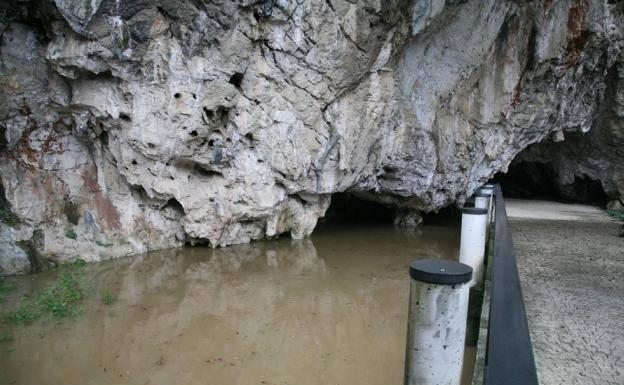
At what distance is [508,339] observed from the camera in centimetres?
194

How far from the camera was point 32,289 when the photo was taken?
21.8 ft

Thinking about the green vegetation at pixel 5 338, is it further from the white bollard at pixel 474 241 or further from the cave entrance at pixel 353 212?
the cave entrance at pixel 353 212

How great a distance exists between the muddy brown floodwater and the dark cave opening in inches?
480

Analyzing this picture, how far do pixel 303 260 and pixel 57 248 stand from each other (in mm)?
4371

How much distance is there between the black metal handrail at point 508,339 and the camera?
5.48 feet

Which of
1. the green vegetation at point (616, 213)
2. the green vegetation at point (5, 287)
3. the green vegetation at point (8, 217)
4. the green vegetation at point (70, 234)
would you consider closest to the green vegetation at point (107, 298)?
the green vegetation at point (5, 287)

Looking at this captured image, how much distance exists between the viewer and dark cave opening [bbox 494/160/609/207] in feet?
57.9

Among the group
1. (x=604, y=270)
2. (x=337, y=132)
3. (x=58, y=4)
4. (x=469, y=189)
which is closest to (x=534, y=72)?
(x=469, y=189)

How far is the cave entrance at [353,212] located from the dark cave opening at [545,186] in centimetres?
800

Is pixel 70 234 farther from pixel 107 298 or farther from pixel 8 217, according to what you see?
pixel 107 298

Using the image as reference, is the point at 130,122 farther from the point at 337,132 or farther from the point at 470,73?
the point at 470,73

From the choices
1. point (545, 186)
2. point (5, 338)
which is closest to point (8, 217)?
point (5, 338)

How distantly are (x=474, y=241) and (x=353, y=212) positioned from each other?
9.24m

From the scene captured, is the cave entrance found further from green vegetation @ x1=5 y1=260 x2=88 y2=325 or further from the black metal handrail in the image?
the black metal handrail
